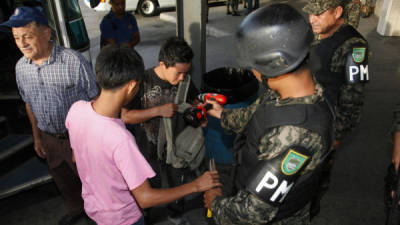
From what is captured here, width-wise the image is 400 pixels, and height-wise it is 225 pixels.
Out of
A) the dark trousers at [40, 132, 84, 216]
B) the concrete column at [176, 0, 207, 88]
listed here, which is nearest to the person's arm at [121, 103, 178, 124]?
the dark trousers at [40, 132, 84, 216]

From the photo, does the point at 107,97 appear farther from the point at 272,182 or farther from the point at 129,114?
the point at 272,182

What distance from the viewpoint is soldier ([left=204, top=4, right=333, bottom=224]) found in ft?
5.04

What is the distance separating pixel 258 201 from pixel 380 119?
15.2 feet

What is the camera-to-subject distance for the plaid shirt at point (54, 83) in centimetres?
262

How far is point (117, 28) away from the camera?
4.96 meters

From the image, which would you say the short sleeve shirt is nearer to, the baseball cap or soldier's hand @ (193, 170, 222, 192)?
the baseball cap

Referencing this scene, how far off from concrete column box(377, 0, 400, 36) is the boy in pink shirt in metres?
10.3

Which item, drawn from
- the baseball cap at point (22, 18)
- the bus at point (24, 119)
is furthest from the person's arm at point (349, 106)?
the bus at point (24, 119)

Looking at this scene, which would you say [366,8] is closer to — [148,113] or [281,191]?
[148,113]

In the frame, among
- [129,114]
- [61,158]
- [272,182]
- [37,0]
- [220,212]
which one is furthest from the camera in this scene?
[37,0]

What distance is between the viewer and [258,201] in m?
1.59

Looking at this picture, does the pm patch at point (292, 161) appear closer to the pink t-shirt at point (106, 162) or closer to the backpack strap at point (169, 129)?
the pink t-shirt at point (106, 162)

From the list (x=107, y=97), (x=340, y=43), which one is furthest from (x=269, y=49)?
(x=340, y=43)

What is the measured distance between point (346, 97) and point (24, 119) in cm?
404
